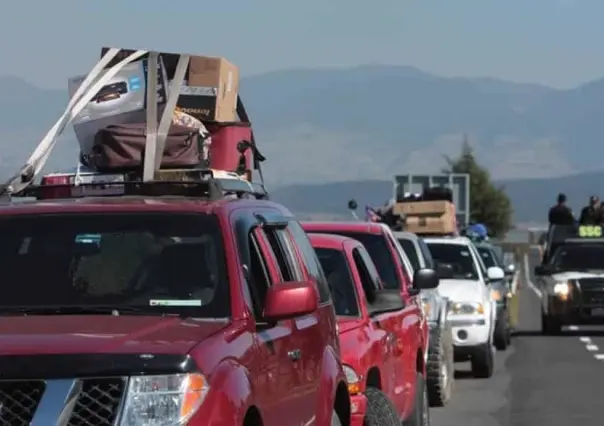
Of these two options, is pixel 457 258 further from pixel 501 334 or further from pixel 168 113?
pixel 168 113

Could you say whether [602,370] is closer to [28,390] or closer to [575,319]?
[575,319]

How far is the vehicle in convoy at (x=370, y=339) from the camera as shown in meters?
10.3

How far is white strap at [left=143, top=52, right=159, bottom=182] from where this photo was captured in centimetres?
970

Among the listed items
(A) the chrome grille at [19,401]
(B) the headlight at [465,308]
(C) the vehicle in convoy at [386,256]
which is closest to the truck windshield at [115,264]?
(A) the chrome grille at [19,401]

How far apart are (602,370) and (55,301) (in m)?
14.6

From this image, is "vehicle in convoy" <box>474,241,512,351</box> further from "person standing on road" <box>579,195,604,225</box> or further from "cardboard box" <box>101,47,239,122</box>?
A: "cardboard box" <box>101,47,239,122</box>

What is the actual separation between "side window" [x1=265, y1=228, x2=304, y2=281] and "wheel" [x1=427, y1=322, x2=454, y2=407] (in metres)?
7.12

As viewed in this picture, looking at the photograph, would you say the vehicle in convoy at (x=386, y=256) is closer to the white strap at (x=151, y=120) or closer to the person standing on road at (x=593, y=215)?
the white strap at (x=151, y=120)

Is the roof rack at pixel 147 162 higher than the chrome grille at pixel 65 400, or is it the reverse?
the roof rack at pixel 147 162

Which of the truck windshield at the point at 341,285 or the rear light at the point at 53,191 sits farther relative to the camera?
the truck windshield at the point at 341,285

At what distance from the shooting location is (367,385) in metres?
10.6

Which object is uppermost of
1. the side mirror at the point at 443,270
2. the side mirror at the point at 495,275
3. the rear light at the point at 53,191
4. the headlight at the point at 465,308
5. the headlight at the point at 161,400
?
the rear light at the point at 53,191

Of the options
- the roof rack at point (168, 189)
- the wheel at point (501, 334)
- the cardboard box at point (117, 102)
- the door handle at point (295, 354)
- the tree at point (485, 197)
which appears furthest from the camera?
the tree at point (485, 197)

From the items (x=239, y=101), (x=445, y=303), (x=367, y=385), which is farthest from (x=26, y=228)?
(x=445, y=303)
